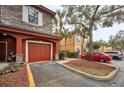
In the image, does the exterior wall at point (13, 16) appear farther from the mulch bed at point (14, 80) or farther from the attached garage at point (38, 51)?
the mulch bed at point (14, 80)

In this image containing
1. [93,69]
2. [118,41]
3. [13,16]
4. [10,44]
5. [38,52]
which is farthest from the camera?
[118,41]

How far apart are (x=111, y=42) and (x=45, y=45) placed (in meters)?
40.7

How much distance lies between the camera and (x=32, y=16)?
1631cm

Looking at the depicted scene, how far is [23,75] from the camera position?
9.18 m

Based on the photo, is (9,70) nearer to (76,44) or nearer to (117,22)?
(117,22)

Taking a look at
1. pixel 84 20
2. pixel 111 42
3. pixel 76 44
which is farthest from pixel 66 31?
pixel 111 42

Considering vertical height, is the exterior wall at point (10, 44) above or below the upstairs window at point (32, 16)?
below

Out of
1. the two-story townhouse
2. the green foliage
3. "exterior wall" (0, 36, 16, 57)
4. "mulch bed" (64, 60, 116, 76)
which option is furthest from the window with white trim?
the green foliage

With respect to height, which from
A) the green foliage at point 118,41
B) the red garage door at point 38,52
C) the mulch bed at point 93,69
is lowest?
the mulch bed at point 93,69

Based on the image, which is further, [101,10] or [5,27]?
[101,10]

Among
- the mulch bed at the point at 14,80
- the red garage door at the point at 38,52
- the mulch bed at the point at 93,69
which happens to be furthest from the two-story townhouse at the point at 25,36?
the mulch bed at the point at 14,80

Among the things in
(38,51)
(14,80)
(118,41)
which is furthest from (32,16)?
(118,41)

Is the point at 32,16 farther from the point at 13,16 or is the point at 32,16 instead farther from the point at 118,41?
the point at 118,41

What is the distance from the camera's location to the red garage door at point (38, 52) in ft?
50.2
